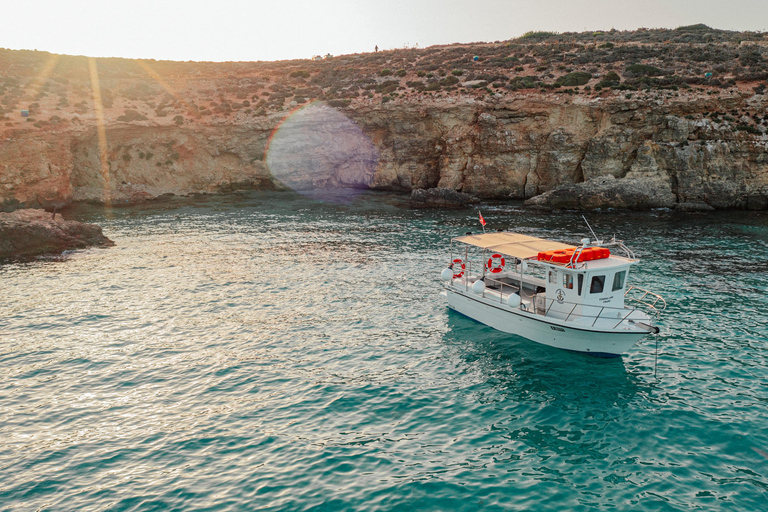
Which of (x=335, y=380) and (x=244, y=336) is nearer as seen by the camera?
(x=335, y=380)

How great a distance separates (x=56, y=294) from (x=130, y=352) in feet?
38.3

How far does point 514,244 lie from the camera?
2555cm

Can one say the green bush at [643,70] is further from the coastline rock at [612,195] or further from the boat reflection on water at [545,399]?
the boat reflection on water at [545,399]

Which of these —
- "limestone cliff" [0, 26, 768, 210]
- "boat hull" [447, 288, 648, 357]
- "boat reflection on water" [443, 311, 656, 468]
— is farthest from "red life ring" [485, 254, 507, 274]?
"limestone cliff" [0, 26, 768, 210]

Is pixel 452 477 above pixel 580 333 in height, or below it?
→ below

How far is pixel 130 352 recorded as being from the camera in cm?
2262

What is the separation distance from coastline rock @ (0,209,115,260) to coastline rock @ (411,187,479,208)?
35.1 meters

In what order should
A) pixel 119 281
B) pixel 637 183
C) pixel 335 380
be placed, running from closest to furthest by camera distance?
1. pixel 335 380
2. pixel 119 281
3. pixel 637 183

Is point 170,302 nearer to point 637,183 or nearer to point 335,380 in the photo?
point 335,380

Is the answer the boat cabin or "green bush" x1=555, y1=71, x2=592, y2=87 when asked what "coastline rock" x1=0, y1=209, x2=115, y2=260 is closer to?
the boat cabin

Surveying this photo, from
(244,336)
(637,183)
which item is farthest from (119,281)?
(637,183)

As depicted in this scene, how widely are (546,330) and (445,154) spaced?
158 ft

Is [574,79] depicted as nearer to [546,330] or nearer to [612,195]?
[612,195]

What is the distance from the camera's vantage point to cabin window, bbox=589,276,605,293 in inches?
856
